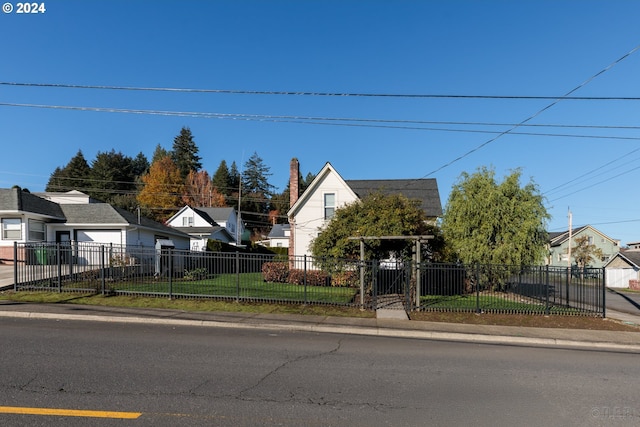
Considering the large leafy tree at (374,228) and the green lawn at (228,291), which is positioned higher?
the large leafy tree at (374,228)

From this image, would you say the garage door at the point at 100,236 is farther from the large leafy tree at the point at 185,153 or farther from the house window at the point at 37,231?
the large leafy tree at the point at 185,153

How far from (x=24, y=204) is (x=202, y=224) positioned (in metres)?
25.0

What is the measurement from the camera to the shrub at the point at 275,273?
20484mm

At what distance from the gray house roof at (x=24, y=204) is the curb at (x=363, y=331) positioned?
52.4 feet

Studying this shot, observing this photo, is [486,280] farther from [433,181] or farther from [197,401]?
[197,401]

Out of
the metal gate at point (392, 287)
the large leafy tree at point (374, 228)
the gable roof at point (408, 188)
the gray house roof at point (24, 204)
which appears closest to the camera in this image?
the metal gate at point (392, 287)

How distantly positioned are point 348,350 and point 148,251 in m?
10.4

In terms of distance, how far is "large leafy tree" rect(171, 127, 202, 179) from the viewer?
88350mm

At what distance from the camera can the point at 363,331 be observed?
1022cm

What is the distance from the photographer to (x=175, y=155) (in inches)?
3661

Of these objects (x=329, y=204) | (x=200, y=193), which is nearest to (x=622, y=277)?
(x=329, y=204)

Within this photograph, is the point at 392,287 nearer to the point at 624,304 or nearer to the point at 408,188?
the point at 408,188

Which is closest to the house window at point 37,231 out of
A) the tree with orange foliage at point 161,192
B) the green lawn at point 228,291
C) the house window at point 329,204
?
the green lawn at point 228,291

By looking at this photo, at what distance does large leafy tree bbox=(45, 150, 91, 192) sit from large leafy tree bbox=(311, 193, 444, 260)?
69.2m
